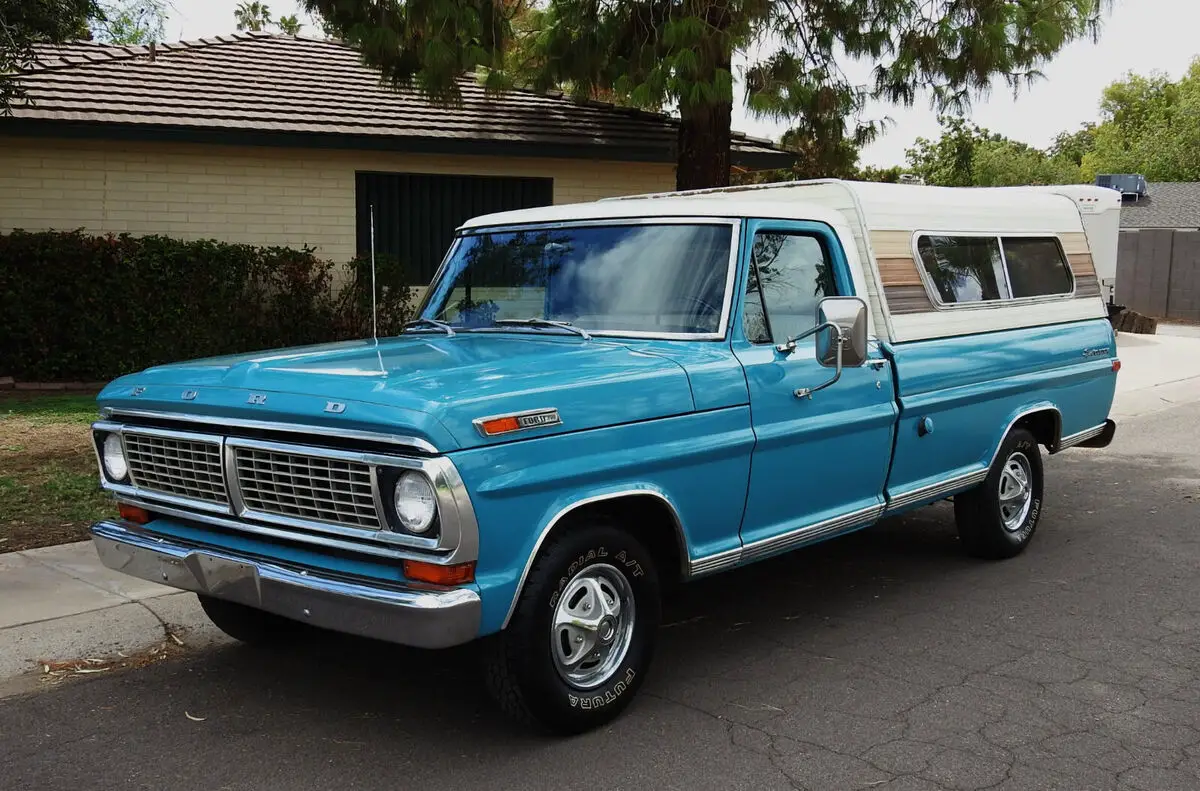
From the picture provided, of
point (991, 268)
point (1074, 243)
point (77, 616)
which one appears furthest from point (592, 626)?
point (1074, 243)

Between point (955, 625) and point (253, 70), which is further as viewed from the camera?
point (253, 70)

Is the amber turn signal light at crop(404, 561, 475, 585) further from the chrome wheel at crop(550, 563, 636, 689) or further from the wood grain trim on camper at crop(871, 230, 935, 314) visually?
the wood grain trim on camper at crop(871, 230, 935, 314)

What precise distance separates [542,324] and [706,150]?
21.8ft

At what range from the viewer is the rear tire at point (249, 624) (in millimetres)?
5262

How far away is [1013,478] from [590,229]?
3.19m

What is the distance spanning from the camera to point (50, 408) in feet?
36.5

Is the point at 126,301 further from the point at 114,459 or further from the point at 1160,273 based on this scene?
the point at 1160,273

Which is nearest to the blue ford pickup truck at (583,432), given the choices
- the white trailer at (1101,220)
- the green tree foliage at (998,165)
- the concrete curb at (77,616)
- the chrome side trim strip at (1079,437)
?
the concrete curb at (77,616)

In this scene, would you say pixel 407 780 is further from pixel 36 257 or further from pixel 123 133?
pixel 123 133

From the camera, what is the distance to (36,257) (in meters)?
12.2

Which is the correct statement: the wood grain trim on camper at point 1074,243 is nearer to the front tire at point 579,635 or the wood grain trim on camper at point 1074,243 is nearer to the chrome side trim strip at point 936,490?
the chrome side trim strip at point 936,490

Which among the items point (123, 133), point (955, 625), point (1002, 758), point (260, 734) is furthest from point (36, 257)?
point (1002, 758)

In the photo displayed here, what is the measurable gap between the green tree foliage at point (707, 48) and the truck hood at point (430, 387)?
17.5 ft

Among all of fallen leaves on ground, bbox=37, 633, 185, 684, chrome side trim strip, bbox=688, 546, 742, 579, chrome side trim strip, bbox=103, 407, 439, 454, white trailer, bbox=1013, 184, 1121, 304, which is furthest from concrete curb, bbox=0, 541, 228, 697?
white trailer, bbox=1013, 184, 1121, 304
